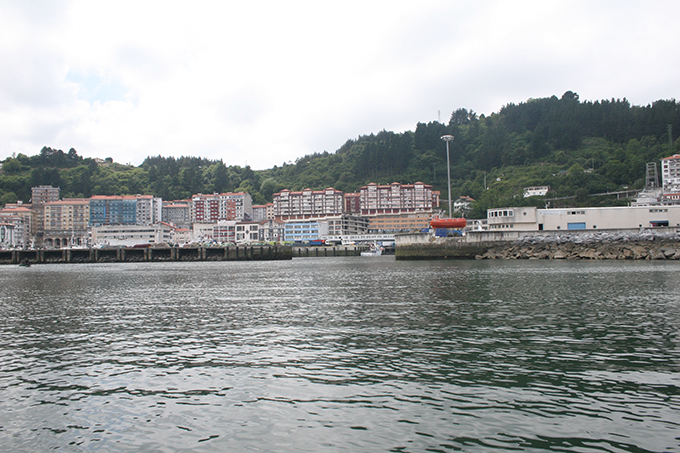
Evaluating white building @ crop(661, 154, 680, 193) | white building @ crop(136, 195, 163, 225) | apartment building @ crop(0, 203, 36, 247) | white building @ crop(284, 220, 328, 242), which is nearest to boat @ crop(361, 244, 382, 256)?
white building @ crop(284, 220, 328, 242)

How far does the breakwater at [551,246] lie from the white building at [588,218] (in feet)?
14.2

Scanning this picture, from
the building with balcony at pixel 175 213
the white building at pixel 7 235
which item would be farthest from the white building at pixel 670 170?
the white building at pixel 7 235

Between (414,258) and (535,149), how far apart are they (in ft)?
336

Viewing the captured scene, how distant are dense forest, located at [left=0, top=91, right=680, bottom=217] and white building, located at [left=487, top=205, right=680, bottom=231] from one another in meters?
41.7

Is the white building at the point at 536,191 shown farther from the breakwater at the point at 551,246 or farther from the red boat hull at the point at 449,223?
the breakwater at the point at 551,246

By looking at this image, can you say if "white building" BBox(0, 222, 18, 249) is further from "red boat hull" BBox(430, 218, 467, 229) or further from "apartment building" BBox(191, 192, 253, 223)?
"red boat hull" BBox(430, 218, 467, 229)

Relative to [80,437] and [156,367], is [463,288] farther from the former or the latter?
[80,437]

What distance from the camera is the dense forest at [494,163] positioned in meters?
118

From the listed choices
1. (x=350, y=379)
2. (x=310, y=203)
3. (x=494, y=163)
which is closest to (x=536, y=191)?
(x=494, y=163)

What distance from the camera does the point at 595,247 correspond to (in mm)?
52938

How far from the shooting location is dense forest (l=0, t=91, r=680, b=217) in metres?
118

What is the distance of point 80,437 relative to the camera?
20.1 ft

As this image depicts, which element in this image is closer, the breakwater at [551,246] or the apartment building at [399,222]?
the breakwater at [551,246]

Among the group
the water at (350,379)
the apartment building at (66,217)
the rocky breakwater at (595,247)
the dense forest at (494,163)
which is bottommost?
the water at (350,379)
